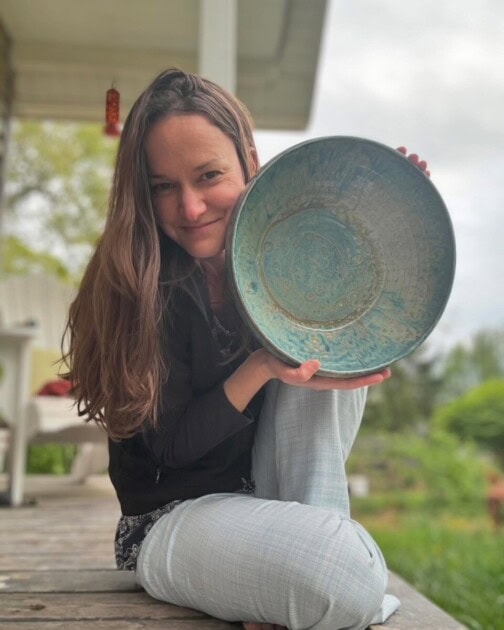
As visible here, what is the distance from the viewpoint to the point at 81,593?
1.45 m

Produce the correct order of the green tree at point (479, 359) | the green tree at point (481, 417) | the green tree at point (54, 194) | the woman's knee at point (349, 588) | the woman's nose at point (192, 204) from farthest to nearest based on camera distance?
1. the green tree at point (54, 194)
2. the green tree at point (479, 359)
3. the green tree at point (481, 417)
4. the woman's nose at point (192, 204)
5. the woman's knee at point (349, 588)

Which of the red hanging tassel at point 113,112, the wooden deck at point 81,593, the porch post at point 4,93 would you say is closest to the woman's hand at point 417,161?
the red hanging tassel at point 113,112

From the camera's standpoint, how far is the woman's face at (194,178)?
1253mm

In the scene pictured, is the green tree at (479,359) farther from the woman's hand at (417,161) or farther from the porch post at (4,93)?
the woman's hand at (417,161)

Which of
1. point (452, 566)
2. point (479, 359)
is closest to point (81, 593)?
point (452, 566)

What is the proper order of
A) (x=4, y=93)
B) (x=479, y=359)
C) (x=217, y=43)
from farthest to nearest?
1. (x=479, y=359)
2. (x=4, y=93)
3. (x=217, y=43)

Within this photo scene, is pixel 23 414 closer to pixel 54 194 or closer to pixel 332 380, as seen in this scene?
pixel 332 380

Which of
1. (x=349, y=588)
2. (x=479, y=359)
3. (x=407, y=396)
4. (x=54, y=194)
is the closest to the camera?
(x=349, y=588)

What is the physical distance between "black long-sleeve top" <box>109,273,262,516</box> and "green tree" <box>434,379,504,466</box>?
7.37 meters

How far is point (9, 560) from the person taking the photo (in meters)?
1.87

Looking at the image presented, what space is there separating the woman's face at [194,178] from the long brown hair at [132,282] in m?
0.02

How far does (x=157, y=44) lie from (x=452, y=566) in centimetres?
328

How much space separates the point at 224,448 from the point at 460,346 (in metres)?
8.88

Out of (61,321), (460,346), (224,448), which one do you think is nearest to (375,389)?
(460,346)
